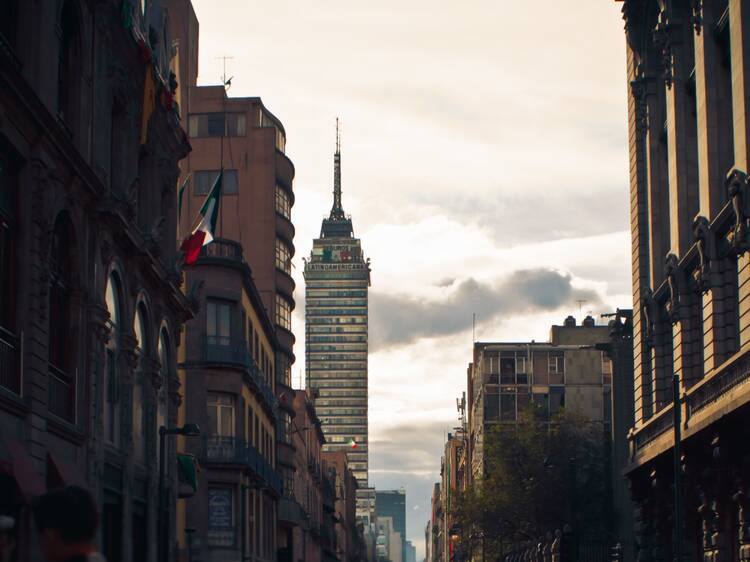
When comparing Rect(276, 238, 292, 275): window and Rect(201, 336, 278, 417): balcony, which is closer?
Answer: Rect(201, 336, 278, 417): balcony

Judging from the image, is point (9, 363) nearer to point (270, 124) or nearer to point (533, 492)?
point (533, 492)

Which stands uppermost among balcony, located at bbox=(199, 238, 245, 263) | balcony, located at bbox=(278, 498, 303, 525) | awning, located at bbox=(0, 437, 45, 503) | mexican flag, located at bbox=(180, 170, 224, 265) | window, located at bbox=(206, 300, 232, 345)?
balcony, located at bbox=(199, 238, 245, 263)

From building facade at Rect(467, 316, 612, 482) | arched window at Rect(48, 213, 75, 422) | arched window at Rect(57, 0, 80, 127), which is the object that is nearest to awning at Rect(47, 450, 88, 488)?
arched window at Rect(48, 213, 75, 422)

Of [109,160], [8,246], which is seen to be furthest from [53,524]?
[109,160]

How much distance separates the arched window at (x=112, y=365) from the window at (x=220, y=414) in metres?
25.5

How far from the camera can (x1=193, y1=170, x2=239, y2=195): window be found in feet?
293

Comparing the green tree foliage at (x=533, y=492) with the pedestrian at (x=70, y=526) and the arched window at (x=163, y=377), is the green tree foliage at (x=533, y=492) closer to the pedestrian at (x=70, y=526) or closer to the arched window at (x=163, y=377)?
the arched window at (x=163, y=377)

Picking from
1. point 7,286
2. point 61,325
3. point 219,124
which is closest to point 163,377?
point 61,325

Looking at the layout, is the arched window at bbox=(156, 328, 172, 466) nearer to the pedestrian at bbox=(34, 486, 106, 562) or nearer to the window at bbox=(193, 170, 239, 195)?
the pedestrian at bbox=(34, 486, 106, 562)

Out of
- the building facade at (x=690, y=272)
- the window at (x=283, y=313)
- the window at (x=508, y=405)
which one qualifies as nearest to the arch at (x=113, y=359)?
the building facade at (x=690, y=272)

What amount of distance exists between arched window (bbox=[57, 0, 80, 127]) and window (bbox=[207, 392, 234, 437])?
32384mm

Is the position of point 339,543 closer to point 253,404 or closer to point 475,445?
point 475,445

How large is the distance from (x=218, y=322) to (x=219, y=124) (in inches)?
1182

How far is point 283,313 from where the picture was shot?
96.4m
